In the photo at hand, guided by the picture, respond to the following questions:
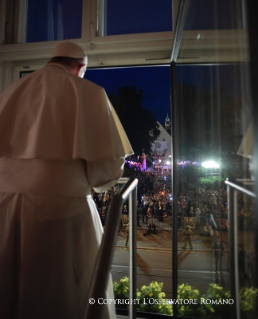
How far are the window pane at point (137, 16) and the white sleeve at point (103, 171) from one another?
1.59 metres

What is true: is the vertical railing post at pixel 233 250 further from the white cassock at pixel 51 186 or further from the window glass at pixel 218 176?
the white cassock at pixel 51 186

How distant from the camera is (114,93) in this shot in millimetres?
2379

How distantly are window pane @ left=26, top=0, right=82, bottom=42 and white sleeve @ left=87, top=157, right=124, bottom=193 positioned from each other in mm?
1682

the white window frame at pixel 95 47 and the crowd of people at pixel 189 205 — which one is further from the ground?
the white window frame at pixel 95 47

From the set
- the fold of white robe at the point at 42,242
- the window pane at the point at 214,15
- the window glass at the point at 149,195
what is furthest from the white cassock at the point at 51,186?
the window glass at the point at 149,195

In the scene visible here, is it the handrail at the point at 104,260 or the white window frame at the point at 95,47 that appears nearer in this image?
the handrail at the point at 104,260

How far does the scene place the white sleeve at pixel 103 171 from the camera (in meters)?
0.99

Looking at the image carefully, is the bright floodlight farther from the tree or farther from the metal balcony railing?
the tree

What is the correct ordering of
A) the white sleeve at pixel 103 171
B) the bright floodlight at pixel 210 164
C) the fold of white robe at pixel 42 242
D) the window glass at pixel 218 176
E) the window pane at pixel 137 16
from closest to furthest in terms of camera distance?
the window glass at pixel 218 176 < the bright floodlight at pixel 210 164 < the fold of white robe at pixel 42 242 < the white sleeve at pixel 103 171 < the window pane at pixel 137 16

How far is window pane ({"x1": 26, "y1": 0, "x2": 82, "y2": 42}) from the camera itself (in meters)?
2.21

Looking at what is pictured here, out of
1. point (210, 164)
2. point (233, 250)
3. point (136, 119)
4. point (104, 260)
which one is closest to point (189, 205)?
point (210, 164)

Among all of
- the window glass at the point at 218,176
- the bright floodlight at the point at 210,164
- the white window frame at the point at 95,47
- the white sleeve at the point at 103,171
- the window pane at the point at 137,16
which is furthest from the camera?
the window pane at the point at 137,16

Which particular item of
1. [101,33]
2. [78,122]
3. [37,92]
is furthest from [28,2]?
[78,122]

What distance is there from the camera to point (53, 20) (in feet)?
7.63
